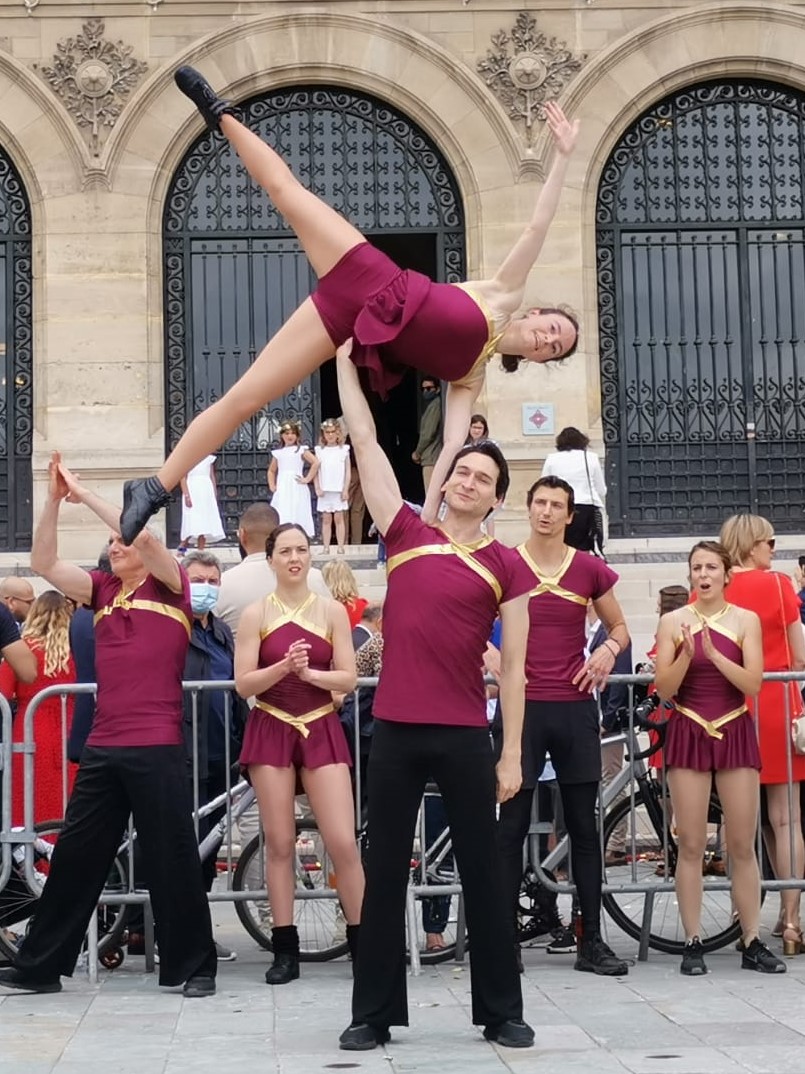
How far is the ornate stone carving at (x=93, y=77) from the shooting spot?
1930 centimetres

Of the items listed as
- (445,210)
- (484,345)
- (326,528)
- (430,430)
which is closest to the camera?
(484,345)

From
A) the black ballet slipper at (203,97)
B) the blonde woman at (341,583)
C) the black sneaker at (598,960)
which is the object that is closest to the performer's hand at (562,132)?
the black ballet slipper at (203,97)

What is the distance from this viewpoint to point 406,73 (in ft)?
64.3

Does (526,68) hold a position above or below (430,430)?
above

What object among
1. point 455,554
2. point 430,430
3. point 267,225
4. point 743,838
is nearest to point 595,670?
point 743,838

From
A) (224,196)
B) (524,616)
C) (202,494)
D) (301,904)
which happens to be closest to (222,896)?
(301,904)

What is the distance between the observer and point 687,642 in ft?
28.5

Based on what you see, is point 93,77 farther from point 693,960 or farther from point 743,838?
point 693,960

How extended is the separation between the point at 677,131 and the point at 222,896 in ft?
44.5

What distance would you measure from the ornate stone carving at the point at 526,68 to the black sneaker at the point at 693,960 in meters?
12.7

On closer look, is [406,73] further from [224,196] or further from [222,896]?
[222,896]

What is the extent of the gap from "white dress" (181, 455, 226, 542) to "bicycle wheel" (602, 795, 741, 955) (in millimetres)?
9514

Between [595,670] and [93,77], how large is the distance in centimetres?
1302

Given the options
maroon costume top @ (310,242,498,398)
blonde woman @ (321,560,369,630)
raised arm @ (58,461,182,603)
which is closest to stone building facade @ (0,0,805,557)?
blonde woman @ (321,560,369,630)
